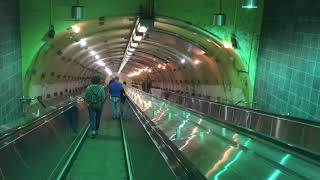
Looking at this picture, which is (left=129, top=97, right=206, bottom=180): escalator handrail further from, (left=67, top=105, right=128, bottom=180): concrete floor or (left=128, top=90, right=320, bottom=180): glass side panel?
(left=67, top=105, right=128, bottom=180): concrete floor

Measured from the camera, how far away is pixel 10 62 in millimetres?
10500

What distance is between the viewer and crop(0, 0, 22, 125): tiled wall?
954 centimetres

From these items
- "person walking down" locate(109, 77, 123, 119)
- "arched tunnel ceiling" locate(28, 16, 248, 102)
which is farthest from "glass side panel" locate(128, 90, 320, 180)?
"person walking down" locate(109, 77, 123, 119)

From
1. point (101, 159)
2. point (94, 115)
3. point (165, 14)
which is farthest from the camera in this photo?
point (165, 14)

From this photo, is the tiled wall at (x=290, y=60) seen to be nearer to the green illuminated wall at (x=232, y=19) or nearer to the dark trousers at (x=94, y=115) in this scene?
the green illuminated wall at (x=232, y=19)

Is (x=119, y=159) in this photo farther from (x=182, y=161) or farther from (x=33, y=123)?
(x=182, y=161)

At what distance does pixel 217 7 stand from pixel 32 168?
9.56m

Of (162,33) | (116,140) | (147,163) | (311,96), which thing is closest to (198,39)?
(162,33)

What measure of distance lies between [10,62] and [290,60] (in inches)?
303

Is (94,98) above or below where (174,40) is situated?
below

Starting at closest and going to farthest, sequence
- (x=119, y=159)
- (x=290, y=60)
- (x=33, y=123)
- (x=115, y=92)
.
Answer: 1. (x=33, y=123)
2. (x=119, y=159)
3. (x=290, y=60)
4. (x=115, y=92)

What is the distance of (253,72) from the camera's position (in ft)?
42.2

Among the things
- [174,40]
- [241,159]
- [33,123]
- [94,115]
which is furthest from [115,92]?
[241,159]

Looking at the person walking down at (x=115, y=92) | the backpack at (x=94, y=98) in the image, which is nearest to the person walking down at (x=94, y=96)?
the backpack at (x=94, y=98)
